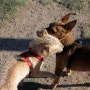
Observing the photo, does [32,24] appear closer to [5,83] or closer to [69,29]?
[69,29]

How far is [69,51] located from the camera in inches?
213

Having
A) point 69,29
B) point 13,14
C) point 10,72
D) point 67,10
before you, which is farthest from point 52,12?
point 10,72

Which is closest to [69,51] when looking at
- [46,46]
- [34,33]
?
[46,46]

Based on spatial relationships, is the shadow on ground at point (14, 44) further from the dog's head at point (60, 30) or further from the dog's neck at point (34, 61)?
the dog's neck at point (34, 61)

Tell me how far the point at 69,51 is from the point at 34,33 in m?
1.65

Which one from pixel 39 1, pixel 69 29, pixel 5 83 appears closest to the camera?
pixel 5 83

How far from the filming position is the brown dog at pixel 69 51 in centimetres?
530

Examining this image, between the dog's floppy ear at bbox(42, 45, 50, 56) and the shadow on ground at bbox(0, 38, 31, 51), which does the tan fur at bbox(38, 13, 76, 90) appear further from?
the shadow on ground at bbox(0, 38, 31, 51)

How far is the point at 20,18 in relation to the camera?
285 inches

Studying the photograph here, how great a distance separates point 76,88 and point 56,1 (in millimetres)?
2640

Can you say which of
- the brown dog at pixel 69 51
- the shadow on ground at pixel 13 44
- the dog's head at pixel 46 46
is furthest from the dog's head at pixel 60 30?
the shadow on ground at pixel 13 44

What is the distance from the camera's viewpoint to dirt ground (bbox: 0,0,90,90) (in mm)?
5977

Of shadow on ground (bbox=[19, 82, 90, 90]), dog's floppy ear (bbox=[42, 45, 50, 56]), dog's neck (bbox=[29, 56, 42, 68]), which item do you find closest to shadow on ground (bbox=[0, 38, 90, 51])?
shadow on ground (bbox=[19, 82, 90, 90])

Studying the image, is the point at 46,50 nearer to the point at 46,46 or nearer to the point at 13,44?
the point at 46,46
